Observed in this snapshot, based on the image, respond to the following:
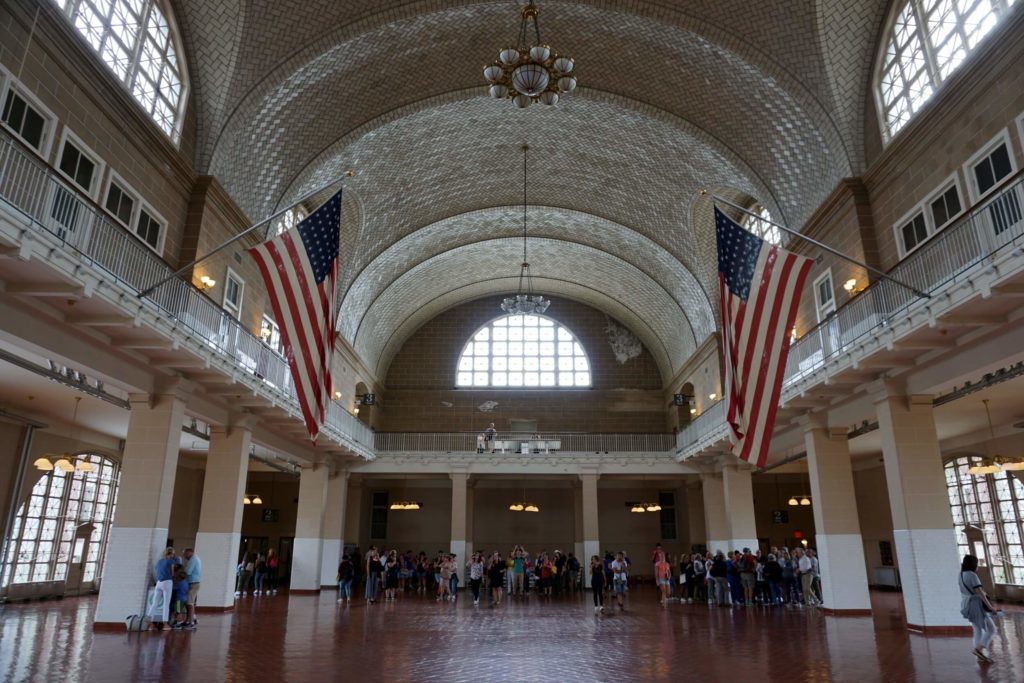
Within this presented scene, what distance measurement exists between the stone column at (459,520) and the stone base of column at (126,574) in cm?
1450

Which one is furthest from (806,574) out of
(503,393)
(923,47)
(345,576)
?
(503,393)

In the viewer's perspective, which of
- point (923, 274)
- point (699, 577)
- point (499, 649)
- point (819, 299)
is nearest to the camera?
point (499, 649)

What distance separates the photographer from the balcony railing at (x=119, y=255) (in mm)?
8688

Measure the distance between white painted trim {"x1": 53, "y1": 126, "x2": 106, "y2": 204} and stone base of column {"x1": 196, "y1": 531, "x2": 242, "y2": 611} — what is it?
26.0 feet

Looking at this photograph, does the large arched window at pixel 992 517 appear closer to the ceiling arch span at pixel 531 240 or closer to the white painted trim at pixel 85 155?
the ceiling arch span at pixel 531 240

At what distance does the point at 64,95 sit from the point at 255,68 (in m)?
5.08

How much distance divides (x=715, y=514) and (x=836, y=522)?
938 centimetres

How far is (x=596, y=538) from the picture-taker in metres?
26.3

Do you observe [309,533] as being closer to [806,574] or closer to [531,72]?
[806,574]

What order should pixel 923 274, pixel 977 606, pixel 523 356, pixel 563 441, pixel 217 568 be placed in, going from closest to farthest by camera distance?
pixel 977 606
pixel 923 274
pixel 217 568
pixel 563 441
pixel 523 356

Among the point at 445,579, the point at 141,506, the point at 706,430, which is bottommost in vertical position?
the point at 445,579

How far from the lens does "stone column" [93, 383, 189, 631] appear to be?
472 inches

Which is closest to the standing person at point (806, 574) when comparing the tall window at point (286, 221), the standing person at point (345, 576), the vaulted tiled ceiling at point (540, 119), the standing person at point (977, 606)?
the vaulted tiled ceiling at point (540, 119)

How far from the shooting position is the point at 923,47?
42.5ft
